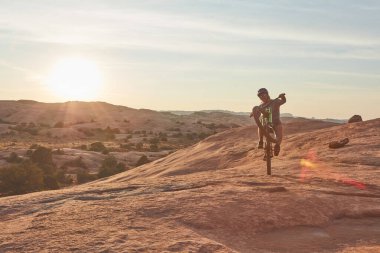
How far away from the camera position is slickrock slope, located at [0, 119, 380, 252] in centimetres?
652

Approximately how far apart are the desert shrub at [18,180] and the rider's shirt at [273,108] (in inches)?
844

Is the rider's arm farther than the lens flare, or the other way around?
the rider's arm

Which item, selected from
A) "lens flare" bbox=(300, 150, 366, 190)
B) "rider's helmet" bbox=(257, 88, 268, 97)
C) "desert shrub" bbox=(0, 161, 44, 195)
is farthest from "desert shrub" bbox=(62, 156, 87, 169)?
"rider's helmet" bbox=(257, 88, 268, 97)

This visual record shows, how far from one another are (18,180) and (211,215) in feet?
80.4

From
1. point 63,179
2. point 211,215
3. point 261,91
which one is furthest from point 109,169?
point 211,215

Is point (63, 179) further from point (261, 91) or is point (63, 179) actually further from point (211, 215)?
point (211, 215)

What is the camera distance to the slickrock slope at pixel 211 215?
652 centimetres

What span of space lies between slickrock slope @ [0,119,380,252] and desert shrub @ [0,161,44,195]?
797 inches

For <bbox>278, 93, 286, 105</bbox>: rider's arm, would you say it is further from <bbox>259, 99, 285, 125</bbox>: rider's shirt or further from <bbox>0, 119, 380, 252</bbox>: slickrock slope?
<bbox>0, 119, 380, 252</bbox>: slickrock slope

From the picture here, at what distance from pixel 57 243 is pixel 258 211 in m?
3.30

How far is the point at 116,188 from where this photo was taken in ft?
34.2

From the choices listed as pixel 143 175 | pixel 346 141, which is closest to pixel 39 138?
pixel 143 175

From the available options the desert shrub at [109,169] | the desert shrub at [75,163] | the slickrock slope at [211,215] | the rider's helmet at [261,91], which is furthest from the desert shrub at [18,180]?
the rider's helmet at [261,91]

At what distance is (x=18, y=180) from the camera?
2923cm
